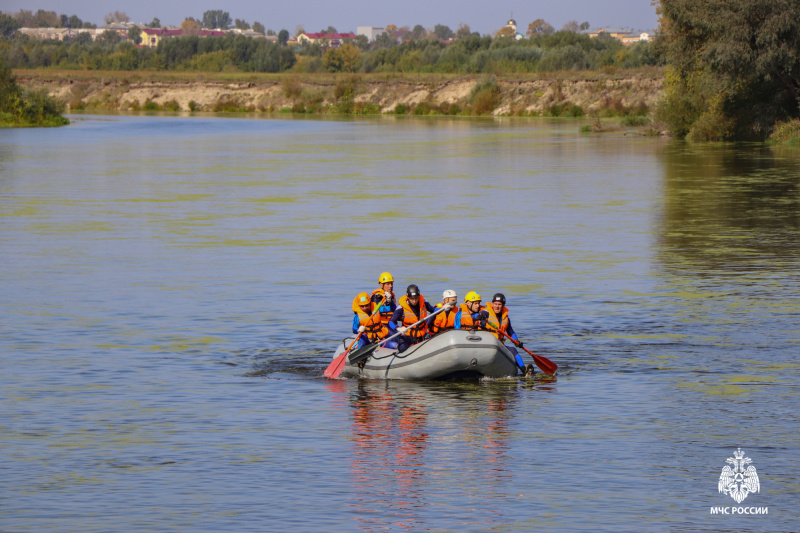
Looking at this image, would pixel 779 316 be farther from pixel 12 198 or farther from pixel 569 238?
pixel 12 198

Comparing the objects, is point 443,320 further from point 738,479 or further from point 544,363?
point 738,479

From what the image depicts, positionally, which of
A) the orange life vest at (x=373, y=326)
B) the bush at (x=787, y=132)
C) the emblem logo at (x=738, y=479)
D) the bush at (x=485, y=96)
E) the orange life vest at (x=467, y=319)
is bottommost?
the emblem logo at (x=738, y=479)

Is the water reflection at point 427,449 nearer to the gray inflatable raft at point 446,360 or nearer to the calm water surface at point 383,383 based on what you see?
the calm water surface at point 383,383

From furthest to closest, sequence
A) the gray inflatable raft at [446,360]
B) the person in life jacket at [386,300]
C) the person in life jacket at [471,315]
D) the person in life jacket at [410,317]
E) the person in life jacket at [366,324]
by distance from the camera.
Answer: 1. the person in life jacket at [386,300]
2. the person in life jacket at [366,324]
3. the person in life jacket at [410,317]
4. the person in life jacket at [471,315]
5. the gray inflatable raft at [446,360]

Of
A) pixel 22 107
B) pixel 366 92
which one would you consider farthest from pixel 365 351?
pixel 366 92

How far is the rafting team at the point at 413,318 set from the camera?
16.8 metres

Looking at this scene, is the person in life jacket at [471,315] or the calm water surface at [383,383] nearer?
the calm water surface at [383,383]

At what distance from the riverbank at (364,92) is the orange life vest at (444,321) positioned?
265 ft

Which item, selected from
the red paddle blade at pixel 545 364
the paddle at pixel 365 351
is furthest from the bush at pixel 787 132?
the paddle at pixel 365 351

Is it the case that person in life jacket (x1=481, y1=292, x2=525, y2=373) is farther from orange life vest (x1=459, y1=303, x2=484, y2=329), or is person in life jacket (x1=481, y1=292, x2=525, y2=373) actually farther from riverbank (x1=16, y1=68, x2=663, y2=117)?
riverbank (x1=16, y1=68, x2=663, y2=117)

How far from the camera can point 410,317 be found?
17.4 meters

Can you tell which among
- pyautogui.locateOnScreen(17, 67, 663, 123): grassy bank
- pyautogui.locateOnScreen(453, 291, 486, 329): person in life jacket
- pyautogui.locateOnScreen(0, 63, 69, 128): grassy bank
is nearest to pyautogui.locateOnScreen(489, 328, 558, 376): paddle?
pyautogui.locateOnScreen(453, 291, 486, 329): person in life jacket

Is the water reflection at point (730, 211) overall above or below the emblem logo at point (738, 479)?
above

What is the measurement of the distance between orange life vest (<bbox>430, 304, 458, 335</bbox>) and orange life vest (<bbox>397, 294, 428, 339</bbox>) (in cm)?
14
